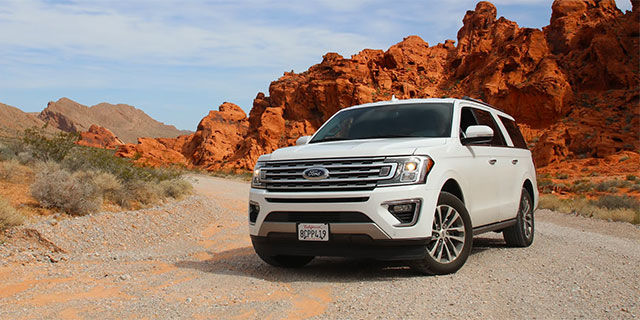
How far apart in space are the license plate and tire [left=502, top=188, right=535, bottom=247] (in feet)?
12.2

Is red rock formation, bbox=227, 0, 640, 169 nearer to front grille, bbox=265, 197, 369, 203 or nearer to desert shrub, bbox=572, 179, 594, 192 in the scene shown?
desert shrub, bbox=572, 179, 594, 192

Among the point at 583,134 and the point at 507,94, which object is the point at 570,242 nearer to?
the point at 583,134

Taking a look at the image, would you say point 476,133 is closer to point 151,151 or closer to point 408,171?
point 408,171

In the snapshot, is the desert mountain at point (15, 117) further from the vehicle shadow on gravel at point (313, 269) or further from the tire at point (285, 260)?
the tire at point (285, 260)

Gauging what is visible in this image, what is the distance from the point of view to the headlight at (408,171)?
562 centimetres

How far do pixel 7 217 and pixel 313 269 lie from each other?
15.7 feet

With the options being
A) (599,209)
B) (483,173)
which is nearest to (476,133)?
(483,173)

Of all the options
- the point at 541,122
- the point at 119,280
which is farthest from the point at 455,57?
the point at 119,280

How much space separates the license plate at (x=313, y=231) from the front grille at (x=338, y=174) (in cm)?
38

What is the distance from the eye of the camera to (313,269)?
22.4ft

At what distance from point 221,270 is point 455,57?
2476 inches

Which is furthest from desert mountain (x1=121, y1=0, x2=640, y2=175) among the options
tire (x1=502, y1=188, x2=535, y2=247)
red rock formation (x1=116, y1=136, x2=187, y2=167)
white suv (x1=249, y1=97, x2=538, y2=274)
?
white suv (x1=249, y1=97, x2=538, y2=274)

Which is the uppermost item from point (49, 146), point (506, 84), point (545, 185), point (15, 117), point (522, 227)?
point (15, 117)

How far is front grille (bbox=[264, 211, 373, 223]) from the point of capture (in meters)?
5.58
